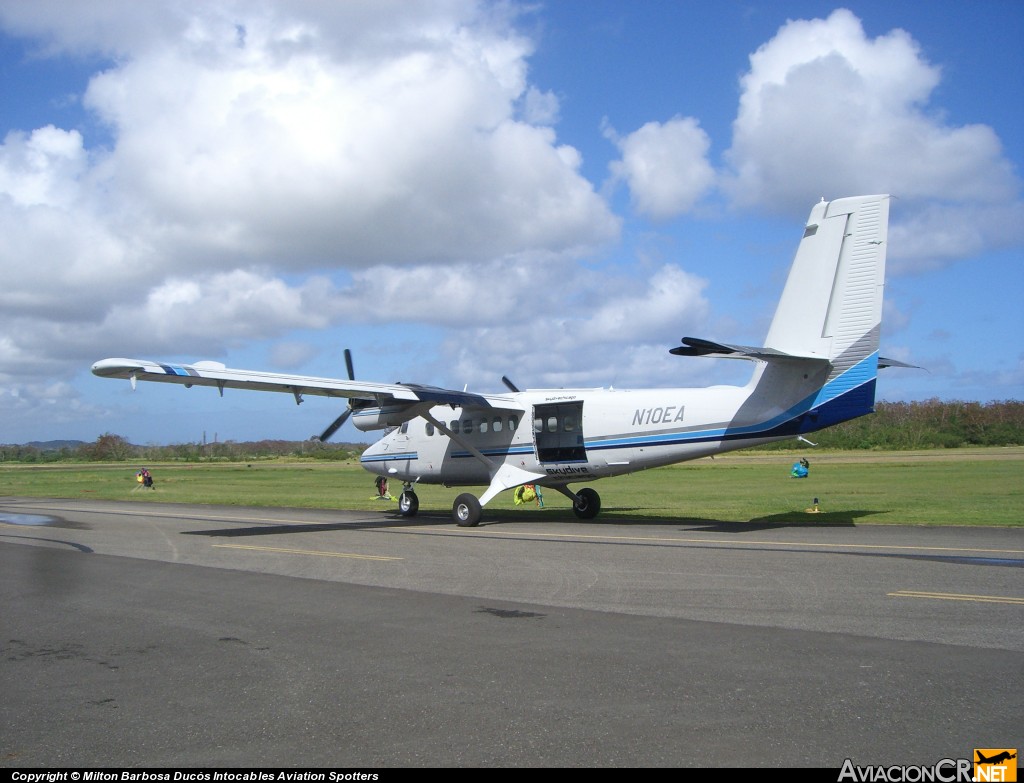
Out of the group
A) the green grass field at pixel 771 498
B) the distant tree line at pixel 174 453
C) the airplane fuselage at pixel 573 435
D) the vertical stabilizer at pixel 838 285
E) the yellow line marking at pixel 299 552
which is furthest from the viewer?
the distant tree line at pixel 174 453

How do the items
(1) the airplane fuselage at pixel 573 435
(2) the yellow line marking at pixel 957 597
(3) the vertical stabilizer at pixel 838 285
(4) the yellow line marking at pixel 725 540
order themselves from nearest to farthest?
(2) the yellow line marking at pixel 957 597
(4) the yellow line marking at pixel 725 540
(3) the vertical stabilizer at pixel 838 285
(1) the airplane fuselage at pixel 573 435

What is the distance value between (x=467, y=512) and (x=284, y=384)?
19.9ft

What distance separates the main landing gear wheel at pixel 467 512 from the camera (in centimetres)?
2408

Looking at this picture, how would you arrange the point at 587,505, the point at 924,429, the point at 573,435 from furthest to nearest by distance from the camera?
1. the point at 924,429
2. the point at 587,505
3. the point at 573,435

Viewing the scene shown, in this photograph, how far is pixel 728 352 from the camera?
18.2 meters

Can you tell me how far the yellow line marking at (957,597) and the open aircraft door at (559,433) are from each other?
42.2 feet

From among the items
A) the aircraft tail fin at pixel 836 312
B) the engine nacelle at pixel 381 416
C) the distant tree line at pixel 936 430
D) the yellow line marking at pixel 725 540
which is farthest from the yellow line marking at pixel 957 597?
the distant tree line at pixel 936 430

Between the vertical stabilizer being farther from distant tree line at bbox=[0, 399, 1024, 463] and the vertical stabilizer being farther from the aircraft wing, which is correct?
distant tree line at bbox=[0, 399, 1024, 463]

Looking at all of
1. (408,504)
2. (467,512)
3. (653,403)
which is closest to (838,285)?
(653,403)

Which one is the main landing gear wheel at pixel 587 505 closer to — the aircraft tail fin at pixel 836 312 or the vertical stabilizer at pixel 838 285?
the aircraft tail fin at pixel 836 312

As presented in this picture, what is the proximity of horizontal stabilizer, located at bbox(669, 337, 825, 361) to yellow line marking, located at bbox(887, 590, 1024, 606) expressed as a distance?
7403 millimetres

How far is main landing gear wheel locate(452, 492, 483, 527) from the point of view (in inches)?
948

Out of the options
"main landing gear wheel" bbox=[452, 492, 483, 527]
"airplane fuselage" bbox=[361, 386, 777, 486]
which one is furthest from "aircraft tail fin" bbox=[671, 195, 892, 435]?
"main landing gear wheel" bbox=[452, 492, 483, 527]

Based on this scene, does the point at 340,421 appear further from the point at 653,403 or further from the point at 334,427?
the point at 653,403
